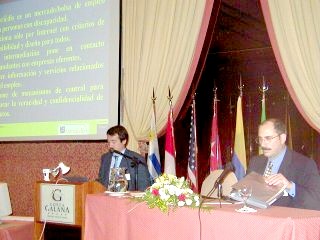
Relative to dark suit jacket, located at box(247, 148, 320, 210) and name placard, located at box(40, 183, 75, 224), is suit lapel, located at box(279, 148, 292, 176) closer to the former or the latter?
dark suit jacket, located at box(247, 148, 320, 210)

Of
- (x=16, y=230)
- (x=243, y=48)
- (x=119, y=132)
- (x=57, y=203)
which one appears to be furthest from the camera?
(x=243, y=48)

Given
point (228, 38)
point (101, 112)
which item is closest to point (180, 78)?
point (101, 112)

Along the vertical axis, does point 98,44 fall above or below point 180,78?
above

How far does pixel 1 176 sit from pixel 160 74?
2785mm

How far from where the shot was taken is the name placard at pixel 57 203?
3.64 m

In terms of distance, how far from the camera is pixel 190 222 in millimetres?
2670

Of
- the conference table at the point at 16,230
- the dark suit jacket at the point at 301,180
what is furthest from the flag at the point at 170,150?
the dark suit jacket at the point at 301,180

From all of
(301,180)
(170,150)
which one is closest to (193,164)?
(170,150)

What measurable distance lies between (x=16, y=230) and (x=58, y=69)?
6.38 feet

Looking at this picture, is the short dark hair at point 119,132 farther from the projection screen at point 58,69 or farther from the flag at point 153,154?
the projection screen at point 58,69

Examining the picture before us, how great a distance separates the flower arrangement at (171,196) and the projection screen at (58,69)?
215 centimetres

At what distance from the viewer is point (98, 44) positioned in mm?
5039

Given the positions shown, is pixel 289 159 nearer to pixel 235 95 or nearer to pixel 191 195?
pixel 191 195

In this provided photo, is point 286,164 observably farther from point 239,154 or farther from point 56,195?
point 56,195
